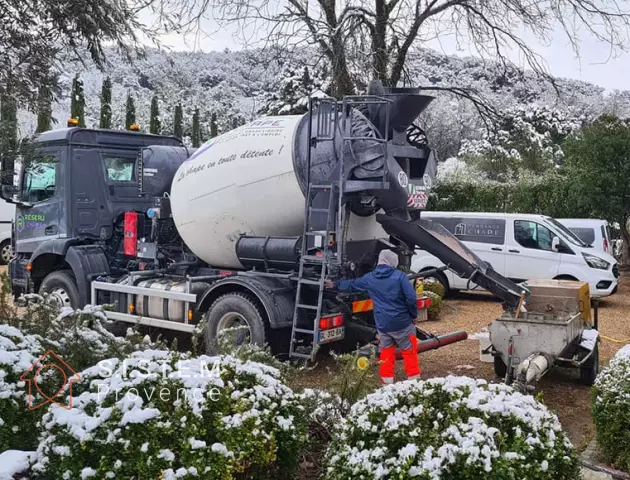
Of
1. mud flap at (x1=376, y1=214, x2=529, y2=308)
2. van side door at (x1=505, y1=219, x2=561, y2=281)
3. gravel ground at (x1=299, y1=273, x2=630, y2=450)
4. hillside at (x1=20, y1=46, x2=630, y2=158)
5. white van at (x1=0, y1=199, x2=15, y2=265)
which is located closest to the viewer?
gravel ground at (x1=299, y1=273, x2=630, y2=450)

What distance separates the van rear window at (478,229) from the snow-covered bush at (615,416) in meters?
9.27

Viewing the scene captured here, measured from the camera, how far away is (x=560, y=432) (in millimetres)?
3426

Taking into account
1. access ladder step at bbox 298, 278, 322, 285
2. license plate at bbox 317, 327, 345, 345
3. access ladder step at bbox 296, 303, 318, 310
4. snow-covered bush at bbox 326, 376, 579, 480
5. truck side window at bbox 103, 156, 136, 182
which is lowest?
license plate at bbox 317, 327, 345, 345

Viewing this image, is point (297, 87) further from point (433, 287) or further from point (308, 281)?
point (308, 281)

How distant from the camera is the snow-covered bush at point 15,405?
393 centimetres

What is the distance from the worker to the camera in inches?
269

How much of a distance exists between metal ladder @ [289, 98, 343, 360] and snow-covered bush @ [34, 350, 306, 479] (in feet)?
10.9

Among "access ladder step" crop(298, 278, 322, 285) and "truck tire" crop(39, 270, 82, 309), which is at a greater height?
"access ladder step" crop(298, 278, 322, 285)

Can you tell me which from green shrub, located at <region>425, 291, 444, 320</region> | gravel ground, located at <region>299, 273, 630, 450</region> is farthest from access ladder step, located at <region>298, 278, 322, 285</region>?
green shrub, located at <region>425, 291, 444, 320</region>

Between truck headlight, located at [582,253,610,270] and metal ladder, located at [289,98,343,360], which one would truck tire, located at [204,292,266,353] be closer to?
metal ladder, located at [289,98,343,360]

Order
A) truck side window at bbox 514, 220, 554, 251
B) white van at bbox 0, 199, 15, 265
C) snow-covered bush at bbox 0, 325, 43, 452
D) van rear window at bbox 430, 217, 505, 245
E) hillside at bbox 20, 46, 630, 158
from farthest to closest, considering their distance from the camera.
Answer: white van at bbox 0, 199, 15, 265 < hillside at bbox 20, 46, 630, 158 < van rear window at bbox 430, 217, 505, 245 < truck side window at bbox 514, 220, 554, 251 < snow-covered bush at bbox 0, 325, 43, 452

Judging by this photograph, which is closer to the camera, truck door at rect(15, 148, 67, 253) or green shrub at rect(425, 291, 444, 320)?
truck door at rect(15, 148, 67, 253)

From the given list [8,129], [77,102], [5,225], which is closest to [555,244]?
[8,129]

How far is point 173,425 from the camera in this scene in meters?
3.21
